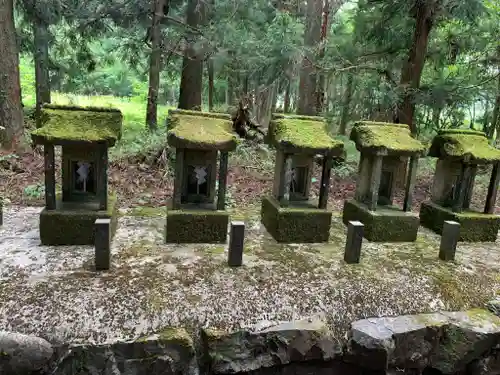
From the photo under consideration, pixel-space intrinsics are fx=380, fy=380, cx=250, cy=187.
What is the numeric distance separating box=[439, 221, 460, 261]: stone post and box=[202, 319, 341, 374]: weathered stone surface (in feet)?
9.14

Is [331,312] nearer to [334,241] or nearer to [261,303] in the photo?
[261,303]

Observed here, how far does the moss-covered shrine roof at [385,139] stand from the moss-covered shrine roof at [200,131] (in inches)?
90.7

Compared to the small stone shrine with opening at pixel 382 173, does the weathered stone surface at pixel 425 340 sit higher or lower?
lower

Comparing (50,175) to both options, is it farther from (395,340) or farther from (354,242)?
(395,340)

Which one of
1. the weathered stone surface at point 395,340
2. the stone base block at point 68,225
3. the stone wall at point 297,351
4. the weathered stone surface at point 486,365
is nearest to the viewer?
the stone wall at point 297,351

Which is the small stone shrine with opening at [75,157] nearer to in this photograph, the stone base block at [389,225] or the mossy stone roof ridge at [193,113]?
the mossy stone roof ridge at [193,113]

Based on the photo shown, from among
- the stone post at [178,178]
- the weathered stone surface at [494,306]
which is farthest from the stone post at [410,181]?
the stone post at [178,178]

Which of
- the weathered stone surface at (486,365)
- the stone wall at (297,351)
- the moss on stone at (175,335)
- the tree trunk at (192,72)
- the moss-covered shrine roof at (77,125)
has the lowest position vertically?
the weathered stone surface at (486,365)

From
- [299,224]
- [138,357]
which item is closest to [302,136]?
[299,224]

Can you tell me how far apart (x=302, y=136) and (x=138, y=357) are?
12.9 feet

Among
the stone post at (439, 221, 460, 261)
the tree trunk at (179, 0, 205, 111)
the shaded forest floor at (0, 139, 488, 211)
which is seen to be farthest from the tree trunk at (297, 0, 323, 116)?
the stone post at (439, 221, 460, 261)

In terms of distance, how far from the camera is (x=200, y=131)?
18.8 feet

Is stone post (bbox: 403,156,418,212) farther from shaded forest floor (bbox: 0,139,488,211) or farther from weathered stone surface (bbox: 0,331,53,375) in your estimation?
weathered stone surface (bbox: 0,331,53,375)

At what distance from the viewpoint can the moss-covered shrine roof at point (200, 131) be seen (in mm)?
5484
